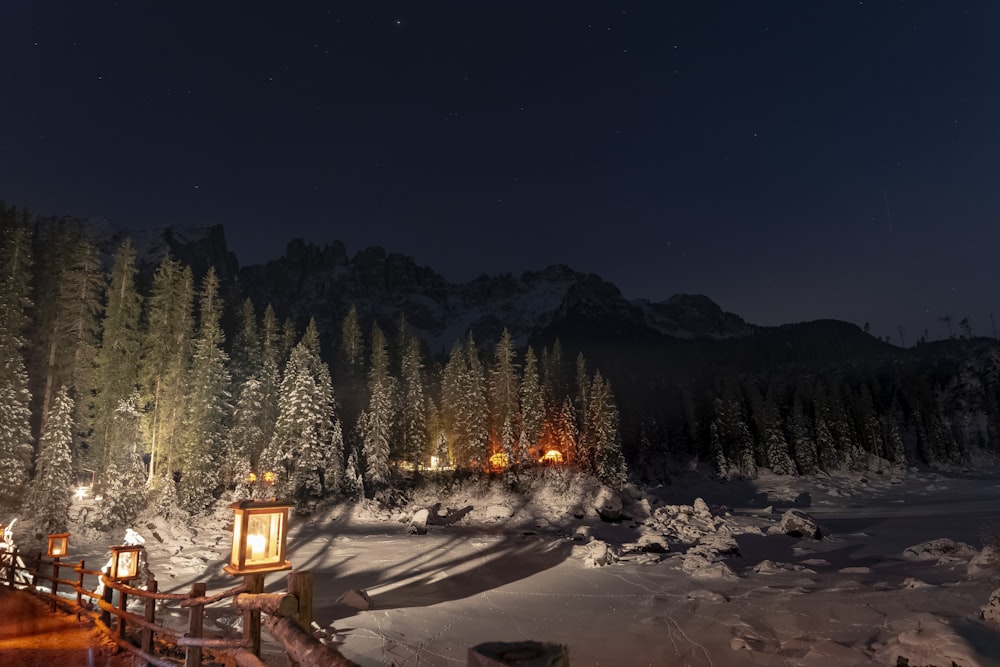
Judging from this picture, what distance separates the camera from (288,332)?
6103 cm

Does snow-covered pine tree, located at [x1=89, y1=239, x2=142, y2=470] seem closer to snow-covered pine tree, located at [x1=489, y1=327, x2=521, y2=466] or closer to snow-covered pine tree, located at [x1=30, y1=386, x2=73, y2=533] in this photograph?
snow-covered pine tree, located at [x1=30, y1=386, x2=73, y2=533]

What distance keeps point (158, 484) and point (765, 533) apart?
44.2m

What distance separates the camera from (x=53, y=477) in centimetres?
3184

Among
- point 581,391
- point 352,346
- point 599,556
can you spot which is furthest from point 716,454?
point 599,556

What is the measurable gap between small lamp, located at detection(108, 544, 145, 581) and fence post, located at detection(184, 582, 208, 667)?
639 centimetres

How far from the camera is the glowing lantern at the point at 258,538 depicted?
816 cm

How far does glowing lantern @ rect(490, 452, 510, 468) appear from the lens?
197ft

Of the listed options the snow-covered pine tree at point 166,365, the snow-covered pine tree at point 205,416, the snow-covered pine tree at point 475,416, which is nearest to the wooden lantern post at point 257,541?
the snow-covered pine tree at point 205,416

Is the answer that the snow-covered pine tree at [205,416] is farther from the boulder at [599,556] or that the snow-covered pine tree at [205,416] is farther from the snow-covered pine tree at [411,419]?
the boulder at [599,556]

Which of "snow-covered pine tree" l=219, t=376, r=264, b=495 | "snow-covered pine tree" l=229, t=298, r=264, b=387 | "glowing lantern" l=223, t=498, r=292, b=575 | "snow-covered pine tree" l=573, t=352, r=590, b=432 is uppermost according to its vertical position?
"snow-covered pine tree" l=229, t=298, r=264, b=387

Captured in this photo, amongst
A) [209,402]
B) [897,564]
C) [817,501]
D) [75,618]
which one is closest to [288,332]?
[209,402]

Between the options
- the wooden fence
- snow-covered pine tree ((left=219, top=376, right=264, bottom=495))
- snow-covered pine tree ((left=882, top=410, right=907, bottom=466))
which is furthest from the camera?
snow-covered pine tree ((left=882, top=410, right=907, bottom=466))

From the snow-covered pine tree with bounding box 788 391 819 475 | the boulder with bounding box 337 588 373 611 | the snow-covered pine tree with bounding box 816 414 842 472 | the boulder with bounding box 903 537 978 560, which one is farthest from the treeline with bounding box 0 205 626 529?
the snow-covered pine tree with bounding box 816 414 842 472

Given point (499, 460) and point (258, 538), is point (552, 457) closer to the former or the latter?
point (499, 460)
